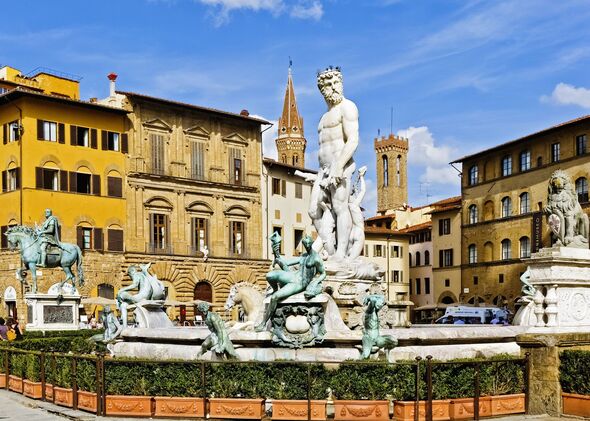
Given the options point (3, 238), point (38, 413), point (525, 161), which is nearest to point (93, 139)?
point (3, 238)

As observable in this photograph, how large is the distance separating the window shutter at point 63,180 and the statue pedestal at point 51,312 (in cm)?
2140

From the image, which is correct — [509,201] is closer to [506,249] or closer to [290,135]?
[506,249]

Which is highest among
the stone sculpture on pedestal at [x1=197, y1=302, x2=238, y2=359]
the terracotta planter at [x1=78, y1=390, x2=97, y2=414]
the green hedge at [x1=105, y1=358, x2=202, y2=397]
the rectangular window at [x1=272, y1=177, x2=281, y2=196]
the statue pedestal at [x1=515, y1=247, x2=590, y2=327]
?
the rectangular window at [x1=272, y1=177, x2=281, y2=196]

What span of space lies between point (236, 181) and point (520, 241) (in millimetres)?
22202

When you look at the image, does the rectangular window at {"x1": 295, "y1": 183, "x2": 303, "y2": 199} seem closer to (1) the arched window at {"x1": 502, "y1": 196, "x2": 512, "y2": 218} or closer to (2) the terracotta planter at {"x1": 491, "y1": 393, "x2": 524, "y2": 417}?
(1) the arched window at {"x1": 502, "y1": 196, "x2": 512, "y2": 218}

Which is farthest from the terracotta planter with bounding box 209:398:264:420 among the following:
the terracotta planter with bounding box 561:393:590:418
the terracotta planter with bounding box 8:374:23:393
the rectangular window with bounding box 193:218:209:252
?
the rectangular window with bounding box 193:218:209:252

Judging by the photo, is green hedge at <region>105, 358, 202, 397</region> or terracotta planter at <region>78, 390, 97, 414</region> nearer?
green hedge at <region>105, 358, 202, 397</region>

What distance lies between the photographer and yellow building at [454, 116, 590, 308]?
5512 cm

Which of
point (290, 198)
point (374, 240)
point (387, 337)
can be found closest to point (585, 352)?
point (387, 337)

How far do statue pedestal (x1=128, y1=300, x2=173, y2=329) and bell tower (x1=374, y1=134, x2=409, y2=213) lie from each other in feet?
→ 377

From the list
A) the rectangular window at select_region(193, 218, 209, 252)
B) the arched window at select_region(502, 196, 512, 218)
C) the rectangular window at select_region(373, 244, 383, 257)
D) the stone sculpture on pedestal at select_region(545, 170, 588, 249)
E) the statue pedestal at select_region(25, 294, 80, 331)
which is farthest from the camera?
the rectangular window at select_region(373, 244, 383, 257)

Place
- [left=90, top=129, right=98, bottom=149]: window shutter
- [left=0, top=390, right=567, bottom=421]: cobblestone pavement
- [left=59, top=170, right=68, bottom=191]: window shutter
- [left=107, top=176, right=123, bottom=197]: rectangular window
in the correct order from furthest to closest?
1. [left=107, top=176, right=123, bottom=197]: rectangular window
2. [left=90, top=129, right=98, bottom=149]: window shutter
3. [left=59, top=170, right=68, bottom=191]: window shutter
4. [left=0, top=390, right=567, bottom=421]: cobblestone pavement

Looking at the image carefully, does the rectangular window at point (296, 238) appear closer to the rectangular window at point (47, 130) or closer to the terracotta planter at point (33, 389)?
the rectangular window at point (47, 130)

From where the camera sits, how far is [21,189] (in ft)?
150
